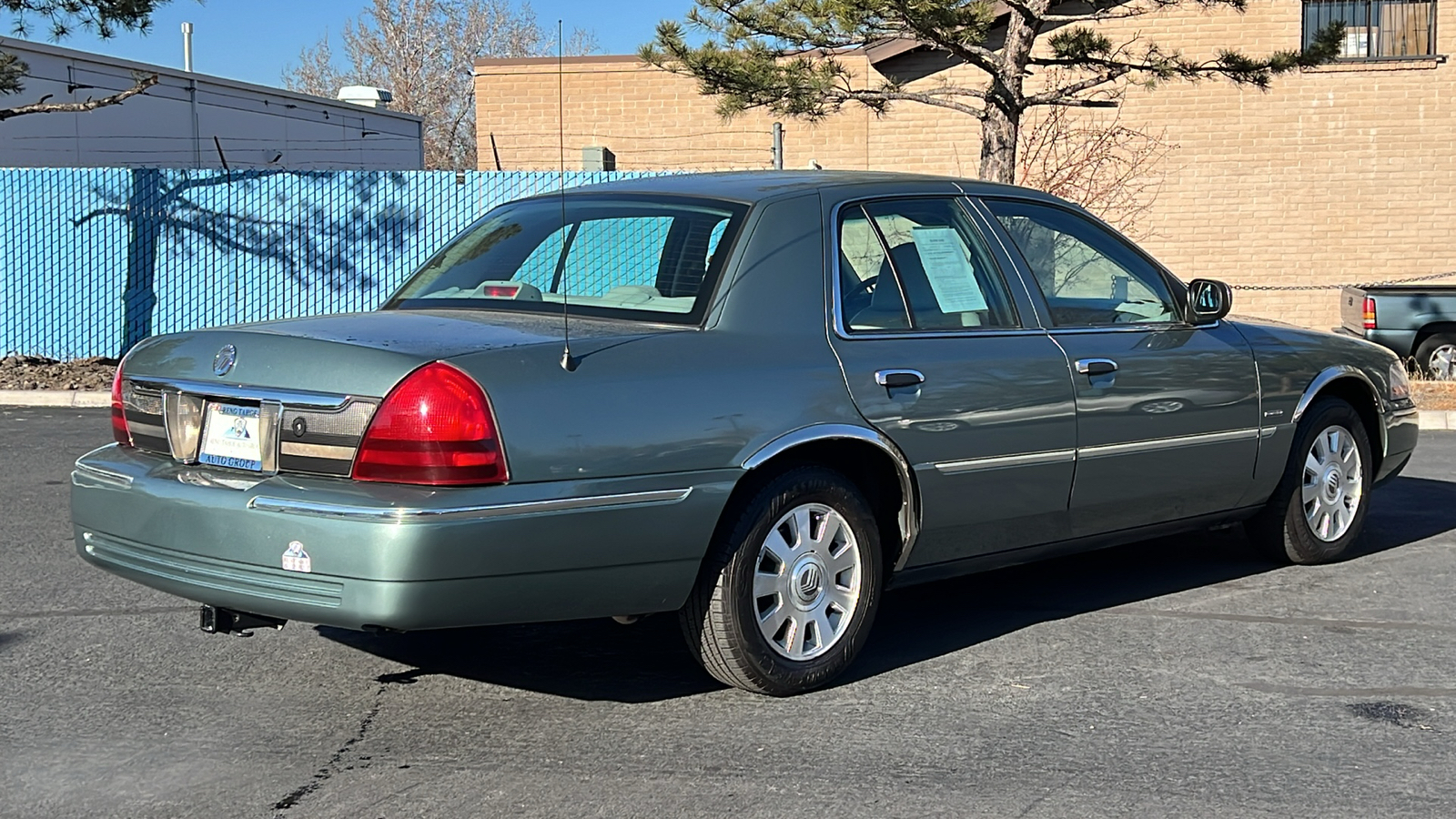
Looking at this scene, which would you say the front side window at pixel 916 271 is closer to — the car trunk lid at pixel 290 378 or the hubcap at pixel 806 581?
the hubcap at pixel 806 581

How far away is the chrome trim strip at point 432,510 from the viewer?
155 inches

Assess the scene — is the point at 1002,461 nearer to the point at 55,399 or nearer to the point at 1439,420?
the point at 1439,420

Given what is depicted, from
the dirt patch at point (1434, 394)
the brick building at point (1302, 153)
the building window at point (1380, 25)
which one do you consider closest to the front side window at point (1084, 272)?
the dirt patch at point (1434, 394)

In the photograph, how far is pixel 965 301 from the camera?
17.5 ft

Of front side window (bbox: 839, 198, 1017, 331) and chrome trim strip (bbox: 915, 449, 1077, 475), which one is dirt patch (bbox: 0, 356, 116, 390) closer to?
front side window (bbox: 839, 198, 1017, 331)

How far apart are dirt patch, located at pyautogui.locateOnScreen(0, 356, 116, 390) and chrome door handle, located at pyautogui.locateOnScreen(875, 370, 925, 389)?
441 inches

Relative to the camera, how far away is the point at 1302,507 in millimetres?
6531

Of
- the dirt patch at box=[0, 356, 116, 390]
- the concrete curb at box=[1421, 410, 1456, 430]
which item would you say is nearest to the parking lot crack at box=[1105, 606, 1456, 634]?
the concrete curb at box=[1421, 410, 1456, 430]

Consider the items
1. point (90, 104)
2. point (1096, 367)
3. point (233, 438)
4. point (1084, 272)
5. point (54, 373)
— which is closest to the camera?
point (233, 438)

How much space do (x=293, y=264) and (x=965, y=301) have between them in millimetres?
12915

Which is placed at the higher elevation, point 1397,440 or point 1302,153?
point 1302,153

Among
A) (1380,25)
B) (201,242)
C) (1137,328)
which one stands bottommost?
(1137,328)

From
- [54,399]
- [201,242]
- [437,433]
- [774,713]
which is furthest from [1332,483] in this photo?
[201,242]

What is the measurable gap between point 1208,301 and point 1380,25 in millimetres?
15250
